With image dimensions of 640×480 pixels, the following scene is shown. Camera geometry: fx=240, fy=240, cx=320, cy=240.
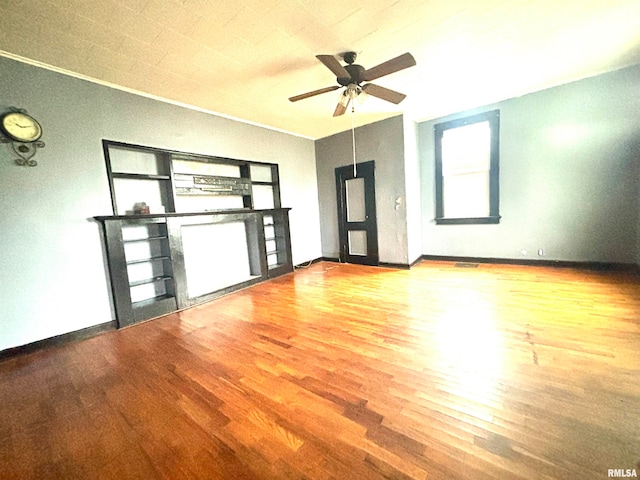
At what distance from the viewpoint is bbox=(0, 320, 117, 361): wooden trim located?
93.3 inches

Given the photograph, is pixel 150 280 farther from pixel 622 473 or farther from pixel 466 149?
pixel 466 149

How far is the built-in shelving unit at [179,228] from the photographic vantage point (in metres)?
→ 3.00

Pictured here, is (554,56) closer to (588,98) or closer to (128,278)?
(588,98)

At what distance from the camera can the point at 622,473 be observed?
1.02 m

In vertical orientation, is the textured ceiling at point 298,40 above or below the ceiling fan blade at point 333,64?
above

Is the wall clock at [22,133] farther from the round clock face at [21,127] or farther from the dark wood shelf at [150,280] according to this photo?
the dark wood shelf at [150,280]

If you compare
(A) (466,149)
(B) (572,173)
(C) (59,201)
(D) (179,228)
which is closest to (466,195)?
(A) (466,149)

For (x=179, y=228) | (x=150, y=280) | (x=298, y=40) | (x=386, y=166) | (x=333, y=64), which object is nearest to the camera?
(x=333, y=64)

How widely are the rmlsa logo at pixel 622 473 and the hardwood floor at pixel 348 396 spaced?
2 cm

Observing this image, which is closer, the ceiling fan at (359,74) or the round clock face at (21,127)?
the ceiling fan at (359,74)

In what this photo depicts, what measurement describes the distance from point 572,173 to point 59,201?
23.0ft

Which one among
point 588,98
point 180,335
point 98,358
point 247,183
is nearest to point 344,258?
point 247,183

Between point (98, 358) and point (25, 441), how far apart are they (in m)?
0.95

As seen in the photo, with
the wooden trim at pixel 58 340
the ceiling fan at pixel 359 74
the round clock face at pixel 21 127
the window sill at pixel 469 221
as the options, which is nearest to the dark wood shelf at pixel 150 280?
the wooden trim at pixel 58 340
